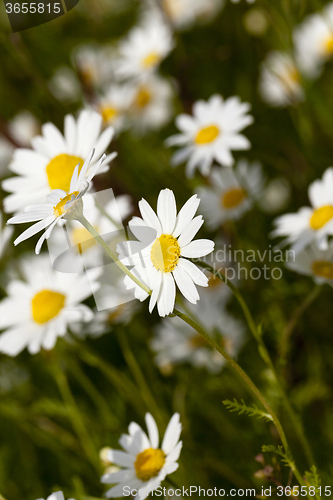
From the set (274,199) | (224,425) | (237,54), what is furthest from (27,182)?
(237,54)

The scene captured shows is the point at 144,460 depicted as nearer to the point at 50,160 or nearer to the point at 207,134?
the point at 50,160

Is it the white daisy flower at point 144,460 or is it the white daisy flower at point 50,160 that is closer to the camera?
the white daisy flower at point 144,460

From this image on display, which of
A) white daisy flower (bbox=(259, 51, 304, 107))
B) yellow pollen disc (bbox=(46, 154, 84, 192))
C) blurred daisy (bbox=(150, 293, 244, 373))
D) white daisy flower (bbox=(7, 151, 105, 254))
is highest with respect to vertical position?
white daisy flower (bbox=(259, 51, 304, 107))

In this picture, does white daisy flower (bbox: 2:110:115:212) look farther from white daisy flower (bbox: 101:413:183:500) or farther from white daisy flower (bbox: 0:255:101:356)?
white daisy flower (bbox: 101:413:183:500)

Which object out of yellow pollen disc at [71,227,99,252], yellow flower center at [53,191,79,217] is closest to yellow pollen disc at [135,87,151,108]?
yellow pollen disc at [71,227,99,252]

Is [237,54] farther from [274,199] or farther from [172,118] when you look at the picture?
[274,199]

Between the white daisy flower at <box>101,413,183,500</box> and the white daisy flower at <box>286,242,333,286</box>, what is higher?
the white daisy flower at <box>286,242,333,286</box>

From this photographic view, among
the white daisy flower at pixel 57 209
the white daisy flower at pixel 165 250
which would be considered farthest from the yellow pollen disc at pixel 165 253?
the white daisy flower at pixel 57 209

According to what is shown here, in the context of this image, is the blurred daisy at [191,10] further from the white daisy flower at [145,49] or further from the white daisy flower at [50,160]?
the white daisy flower at [50,160]
